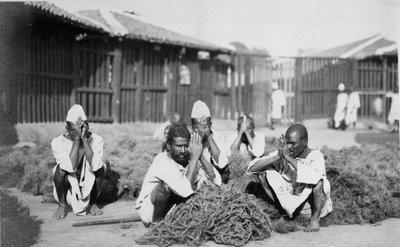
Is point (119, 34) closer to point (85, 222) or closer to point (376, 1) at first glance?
point (376, 1)

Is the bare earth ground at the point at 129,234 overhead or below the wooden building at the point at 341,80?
below

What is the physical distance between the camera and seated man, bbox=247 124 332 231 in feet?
15.2

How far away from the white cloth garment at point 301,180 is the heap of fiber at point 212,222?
0.40 metres

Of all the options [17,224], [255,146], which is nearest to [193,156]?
[17,224]

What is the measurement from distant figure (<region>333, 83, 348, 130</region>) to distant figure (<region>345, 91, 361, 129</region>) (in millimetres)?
183

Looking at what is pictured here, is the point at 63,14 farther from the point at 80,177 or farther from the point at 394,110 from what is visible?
the point at 394,110

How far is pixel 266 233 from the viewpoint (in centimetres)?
438

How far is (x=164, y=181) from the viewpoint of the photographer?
172 inches

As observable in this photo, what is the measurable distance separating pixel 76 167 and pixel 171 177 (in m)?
1.40

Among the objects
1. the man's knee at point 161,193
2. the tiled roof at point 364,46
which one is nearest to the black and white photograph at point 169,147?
the man's knee at point 161,193

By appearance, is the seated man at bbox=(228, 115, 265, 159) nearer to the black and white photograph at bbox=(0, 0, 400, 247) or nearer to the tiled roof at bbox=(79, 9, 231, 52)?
the black and white photograph at bbox=(0, 0, 400, 247)

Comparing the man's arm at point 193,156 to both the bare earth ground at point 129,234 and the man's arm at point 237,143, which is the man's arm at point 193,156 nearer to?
the bare earth ground at point 129,234

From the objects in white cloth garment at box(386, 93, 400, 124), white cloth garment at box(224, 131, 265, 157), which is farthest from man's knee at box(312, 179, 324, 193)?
white cloth garment at box(386, 93, 400, 124)

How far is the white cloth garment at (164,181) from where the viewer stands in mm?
4336
